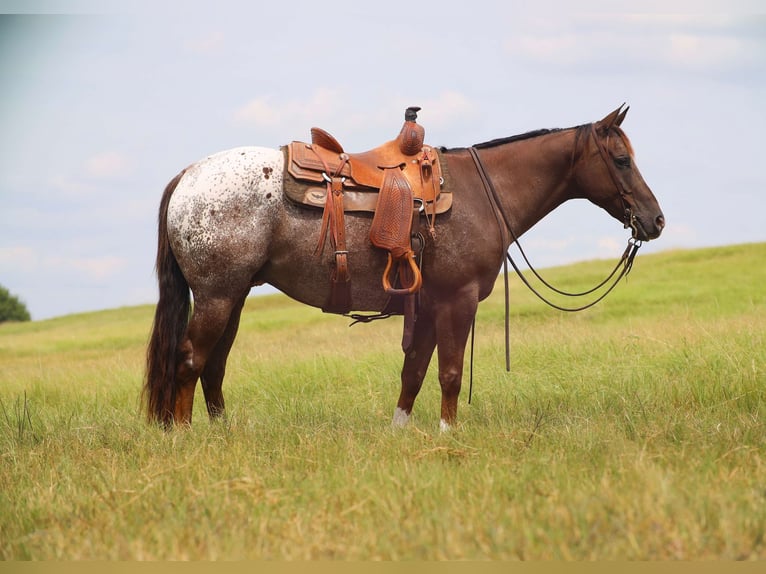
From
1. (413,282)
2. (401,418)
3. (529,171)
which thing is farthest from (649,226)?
(401,418)

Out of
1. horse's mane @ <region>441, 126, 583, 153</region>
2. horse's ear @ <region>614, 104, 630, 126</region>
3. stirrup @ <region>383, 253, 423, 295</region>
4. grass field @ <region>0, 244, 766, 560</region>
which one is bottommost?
grass field @ <region>0, 244, 766, 560</region>

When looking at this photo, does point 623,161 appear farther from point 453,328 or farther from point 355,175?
point 355,175

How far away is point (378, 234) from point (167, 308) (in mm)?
1968

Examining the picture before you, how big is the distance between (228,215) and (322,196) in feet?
2.54

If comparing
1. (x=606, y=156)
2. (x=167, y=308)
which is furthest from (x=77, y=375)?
(x=606, y=156)

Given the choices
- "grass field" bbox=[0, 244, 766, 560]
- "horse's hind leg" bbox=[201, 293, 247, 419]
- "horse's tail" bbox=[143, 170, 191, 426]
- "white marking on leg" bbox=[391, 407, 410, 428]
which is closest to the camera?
"grass field" bbox=[0, 244, 766, 560]

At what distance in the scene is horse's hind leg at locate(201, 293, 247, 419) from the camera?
7355mm

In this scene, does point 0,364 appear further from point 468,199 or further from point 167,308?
point 468,199

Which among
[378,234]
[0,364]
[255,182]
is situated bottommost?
[0,364]

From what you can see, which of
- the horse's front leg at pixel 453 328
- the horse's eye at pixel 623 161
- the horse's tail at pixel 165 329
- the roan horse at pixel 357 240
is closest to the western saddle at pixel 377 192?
the roan horse at pixel 357 240

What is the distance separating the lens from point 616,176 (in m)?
7.21

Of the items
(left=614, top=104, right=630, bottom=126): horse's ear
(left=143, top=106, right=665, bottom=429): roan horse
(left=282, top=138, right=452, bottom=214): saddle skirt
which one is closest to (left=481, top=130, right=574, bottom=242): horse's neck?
(left=143, top=106, right=665, bottom=429): roan horse

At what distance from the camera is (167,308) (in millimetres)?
7160

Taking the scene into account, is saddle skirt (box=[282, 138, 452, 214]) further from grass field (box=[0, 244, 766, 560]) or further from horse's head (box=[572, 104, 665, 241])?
grass field (box=[0, 244, 766, 560])
